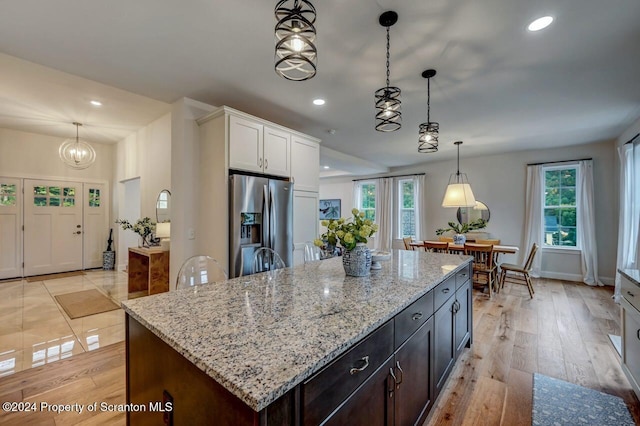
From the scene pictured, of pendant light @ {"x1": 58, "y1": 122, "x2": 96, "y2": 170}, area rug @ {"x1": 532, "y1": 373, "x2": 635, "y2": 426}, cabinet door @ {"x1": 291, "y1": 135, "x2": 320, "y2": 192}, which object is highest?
pendant light @ {"x1": 58, "y1": 122, "x2": 96, "y2": 170}

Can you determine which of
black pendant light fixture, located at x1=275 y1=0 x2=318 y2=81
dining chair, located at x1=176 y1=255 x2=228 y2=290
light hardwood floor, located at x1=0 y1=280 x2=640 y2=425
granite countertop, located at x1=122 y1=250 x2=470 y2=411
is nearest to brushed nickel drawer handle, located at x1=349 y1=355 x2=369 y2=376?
granite countertop, located at x1=122 y1=250 x2=470 y2=411

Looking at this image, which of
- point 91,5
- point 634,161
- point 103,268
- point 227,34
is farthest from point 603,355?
point 103,268

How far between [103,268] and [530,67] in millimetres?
8121

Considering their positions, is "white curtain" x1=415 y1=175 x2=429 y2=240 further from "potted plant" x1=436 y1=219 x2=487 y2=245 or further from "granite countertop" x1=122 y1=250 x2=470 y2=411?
"granite countertop" x1=122 y1=250 x2=470 y2=411

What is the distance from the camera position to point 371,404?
1.09m

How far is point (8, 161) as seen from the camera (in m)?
5.18

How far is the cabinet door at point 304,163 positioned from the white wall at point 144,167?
207 cm

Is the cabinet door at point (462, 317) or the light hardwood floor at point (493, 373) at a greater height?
the cabinet door at point (462, 317)

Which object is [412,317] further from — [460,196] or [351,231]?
[460,196]

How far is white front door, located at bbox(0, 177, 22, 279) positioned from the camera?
5.15m

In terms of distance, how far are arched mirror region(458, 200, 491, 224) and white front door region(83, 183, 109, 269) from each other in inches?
329

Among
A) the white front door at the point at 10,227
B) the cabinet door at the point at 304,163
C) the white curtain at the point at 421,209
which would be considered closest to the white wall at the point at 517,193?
the white curtain at the point at 421,209

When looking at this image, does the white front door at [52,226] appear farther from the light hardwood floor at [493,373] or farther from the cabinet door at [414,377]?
the cabinet door at [414,377]

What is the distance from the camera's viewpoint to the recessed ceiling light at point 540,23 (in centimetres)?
190
